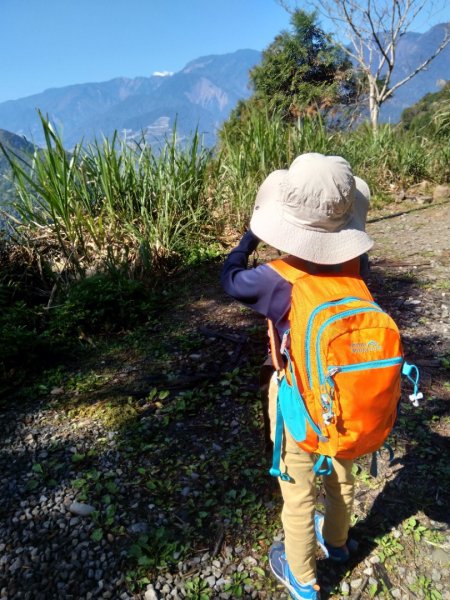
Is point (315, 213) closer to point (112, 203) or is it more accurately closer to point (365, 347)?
point (365, 347)

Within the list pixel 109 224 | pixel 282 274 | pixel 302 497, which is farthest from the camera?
pixel 109 224

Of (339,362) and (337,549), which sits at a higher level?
(339,362)

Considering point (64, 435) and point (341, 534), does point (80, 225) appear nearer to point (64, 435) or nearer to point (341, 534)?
point (64, 435)

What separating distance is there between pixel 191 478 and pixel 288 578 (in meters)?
0.63

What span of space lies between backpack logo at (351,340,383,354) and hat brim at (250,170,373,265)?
0.71ft

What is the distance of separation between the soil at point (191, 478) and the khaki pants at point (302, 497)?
244mm

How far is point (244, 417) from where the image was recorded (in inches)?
93.0

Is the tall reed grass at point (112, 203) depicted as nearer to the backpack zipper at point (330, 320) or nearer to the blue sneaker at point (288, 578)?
the blue sneaker at point (288, 578)

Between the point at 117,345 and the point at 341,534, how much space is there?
2.05 m

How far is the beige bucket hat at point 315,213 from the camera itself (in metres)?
1.10

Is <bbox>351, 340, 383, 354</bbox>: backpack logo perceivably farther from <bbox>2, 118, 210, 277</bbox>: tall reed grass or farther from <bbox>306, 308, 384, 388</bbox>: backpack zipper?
<bbox>2, 118, 210, 277</bbox>: tall reed grass

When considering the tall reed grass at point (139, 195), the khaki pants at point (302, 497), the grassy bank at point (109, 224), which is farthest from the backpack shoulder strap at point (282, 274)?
the tall reed grass at point (139, 195)

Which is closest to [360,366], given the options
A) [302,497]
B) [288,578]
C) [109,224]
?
[302,497]

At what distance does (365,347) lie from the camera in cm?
110
